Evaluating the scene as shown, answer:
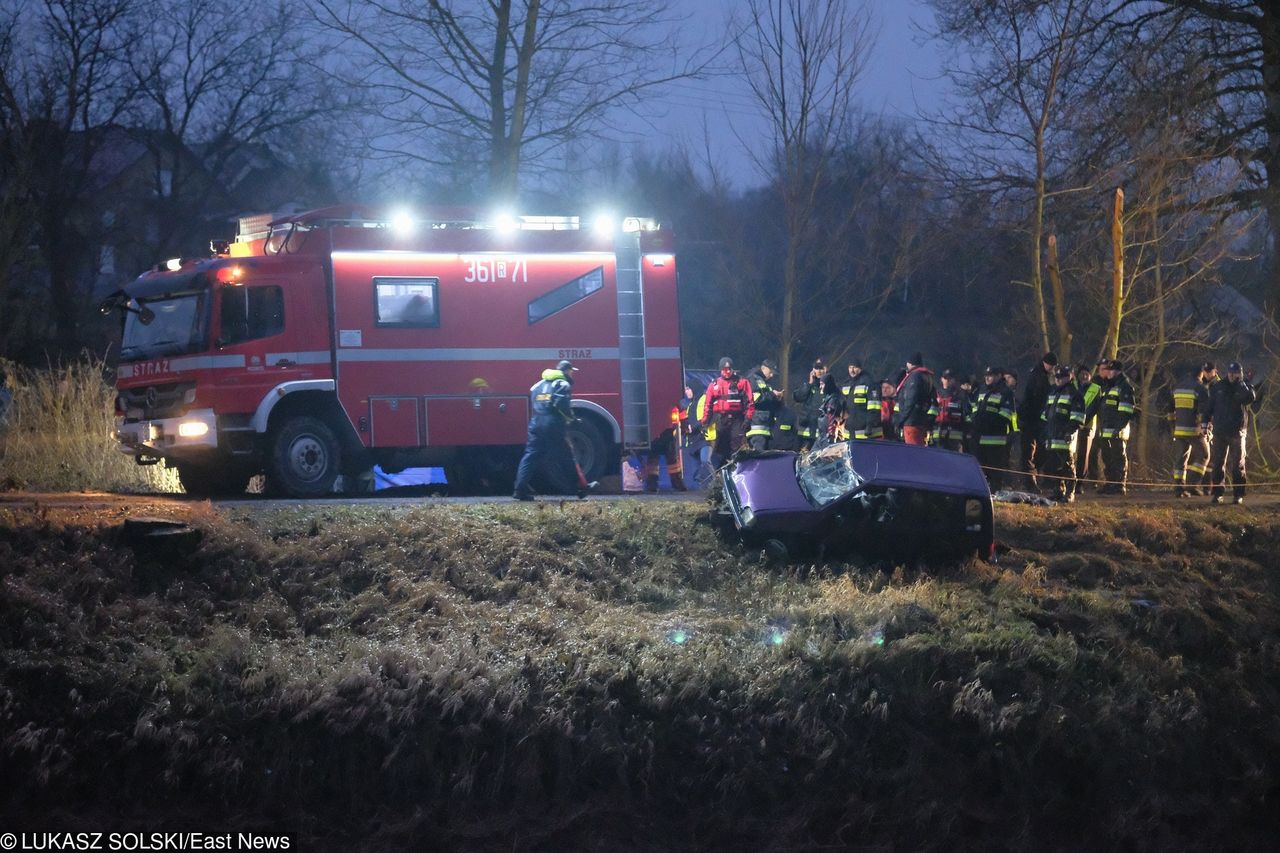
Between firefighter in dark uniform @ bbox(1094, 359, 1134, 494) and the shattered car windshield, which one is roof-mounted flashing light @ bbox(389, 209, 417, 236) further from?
firefighter in dark uniform @ bbox(1094, 359, 1134, 494)

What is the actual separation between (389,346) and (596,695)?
23.7ft

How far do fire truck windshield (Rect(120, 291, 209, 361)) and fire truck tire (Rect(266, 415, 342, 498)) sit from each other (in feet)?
4.24

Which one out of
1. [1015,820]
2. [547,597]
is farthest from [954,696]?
[547,597]

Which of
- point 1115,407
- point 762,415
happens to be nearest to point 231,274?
point 762,415

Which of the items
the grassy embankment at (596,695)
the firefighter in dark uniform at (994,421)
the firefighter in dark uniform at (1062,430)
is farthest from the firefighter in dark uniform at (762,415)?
the grassy embankment at (596,695)

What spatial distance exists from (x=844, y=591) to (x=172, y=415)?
7.47 metres

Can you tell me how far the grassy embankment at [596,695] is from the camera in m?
7.50

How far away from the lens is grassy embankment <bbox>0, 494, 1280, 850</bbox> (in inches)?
295

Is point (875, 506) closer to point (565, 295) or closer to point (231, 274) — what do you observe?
point (565, 295)

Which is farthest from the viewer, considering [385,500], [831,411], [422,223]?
[831,411]

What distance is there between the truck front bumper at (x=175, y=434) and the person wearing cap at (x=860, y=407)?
7279 millimetres

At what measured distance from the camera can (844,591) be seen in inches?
402

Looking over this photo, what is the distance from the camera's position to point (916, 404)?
15094 millimetres

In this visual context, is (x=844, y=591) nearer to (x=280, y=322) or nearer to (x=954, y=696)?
(x=954, y=696)
